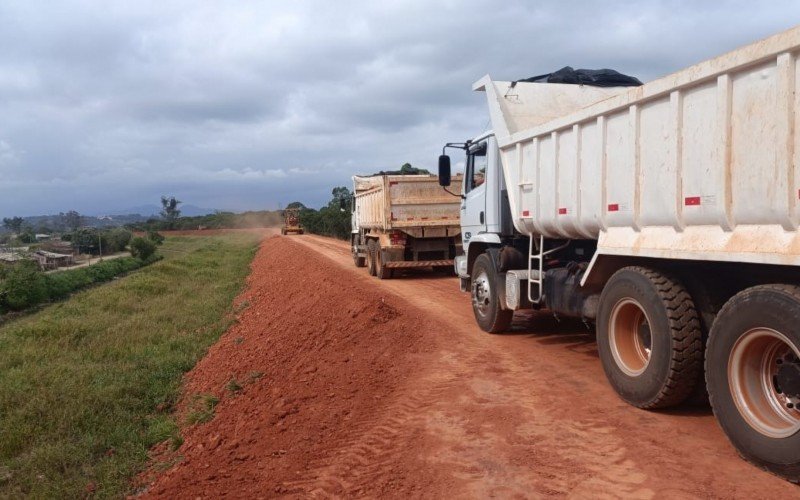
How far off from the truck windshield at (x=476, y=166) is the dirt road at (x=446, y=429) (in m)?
2.25

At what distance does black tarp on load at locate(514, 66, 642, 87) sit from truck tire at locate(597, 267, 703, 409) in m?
3.88

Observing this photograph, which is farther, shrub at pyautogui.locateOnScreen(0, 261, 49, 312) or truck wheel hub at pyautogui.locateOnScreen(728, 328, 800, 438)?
shrub at pyautogui.locateOnScreen(0, 261, 49, 312)

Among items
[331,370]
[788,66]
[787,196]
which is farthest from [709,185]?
→ [331,370]

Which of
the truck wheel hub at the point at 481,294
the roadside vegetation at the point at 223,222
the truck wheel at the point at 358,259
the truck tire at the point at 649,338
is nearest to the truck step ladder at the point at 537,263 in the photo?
the truck wheel hub at the point at 481,294

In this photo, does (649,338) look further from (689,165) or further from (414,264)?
(414,264)

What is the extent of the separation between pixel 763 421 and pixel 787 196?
55.7 inches

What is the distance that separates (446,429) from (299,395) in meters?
2.15

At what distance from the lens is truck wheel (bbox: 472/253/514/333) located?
320 inches

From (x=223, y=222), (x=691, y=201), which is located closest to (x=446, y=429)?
(x=691, y=201)

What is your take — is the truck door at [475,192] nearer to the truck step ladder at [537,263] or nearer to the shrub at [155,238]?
the truck step ladder at [537,263]

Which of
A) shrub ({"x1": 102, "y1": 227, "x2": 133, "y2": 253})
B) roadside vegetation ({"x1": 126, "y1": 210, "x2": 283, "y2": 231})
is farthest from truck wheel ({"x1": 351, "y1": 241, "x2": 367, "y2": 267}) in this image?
roadside vegetation ({"x1": 126, "y1": 210, "x2": 283, "y2": 231})

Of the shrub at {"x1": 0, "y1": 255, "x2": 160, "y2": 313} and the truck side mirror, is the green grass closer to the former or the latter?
the truck side mirror

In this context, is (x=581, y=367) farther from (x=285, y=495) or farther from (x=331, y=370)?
(x=285, y=495)

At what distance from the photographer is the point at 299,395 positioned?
20.7 feet
